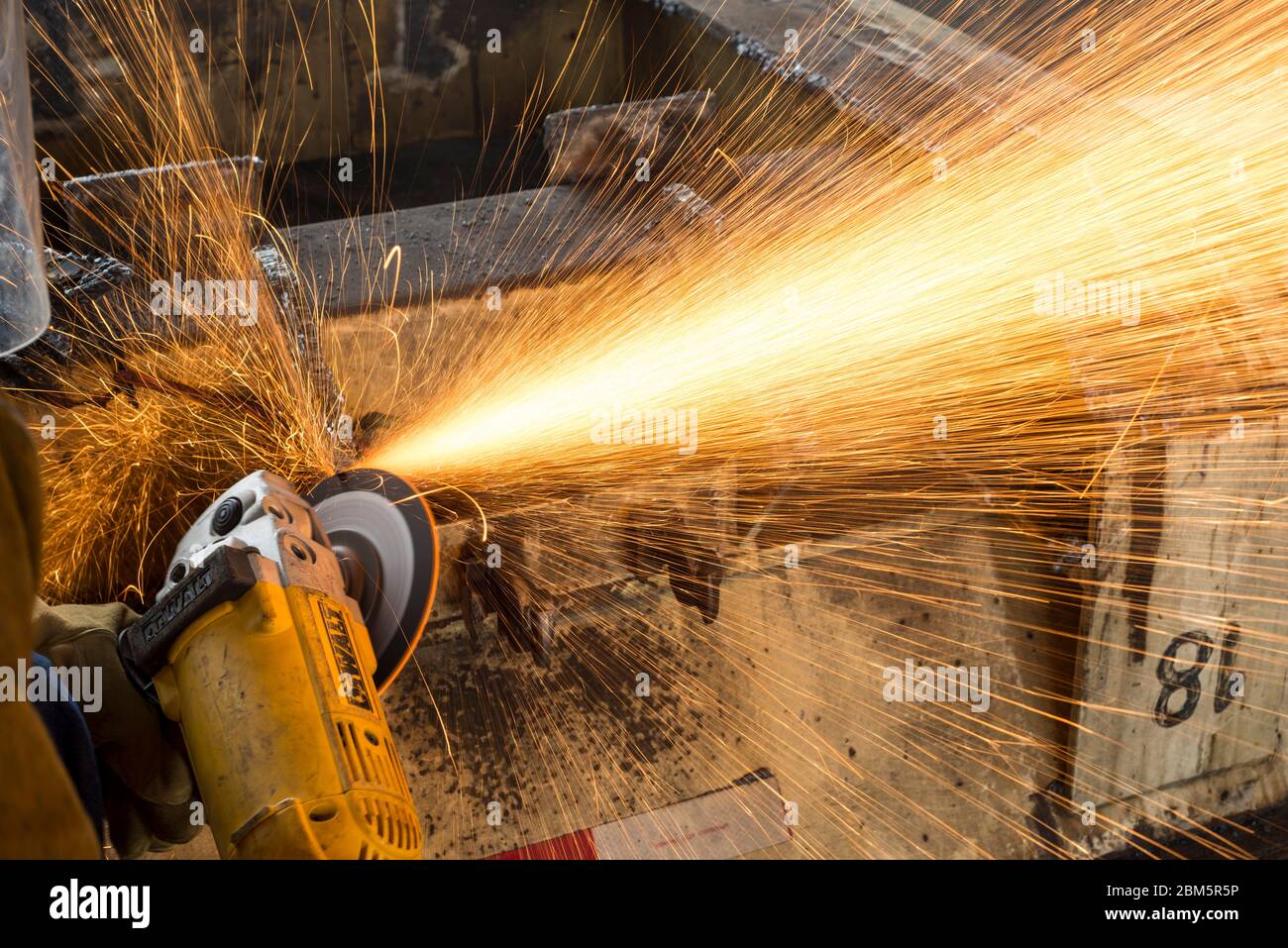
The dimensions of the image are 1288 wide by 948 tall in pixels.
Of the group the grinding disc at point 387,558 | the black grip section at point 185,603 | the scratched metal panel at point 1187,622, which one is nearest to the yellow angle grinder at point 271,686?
the black grip section at point 185,603

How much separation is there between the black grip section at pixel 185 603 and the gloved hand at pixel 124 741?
257mm

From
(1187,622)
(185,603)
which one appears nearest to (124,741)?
(185,603)

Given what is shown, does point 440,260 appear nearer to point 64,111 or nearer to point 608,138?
point 608,138

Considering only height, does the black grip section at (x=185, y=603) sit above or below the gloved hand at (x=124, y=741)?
above

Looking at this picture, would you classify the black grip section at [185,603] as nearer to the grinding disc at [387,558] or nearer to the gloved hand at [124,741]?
the gloved hand at [124,741]

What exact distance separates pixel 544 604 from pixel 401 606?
638 mm

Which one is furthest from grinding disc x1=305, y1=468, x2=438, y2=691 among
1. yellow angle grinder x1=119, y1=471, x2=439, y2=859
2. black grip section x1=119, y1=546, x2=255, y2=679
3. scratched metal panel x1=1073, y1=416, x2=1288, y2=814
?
scratched metal panel x1=1073, y1=416, x2=1288, y2=814

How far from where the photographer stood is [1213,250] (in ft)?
9.18

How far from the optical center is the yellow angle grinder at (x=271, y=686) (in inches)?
62.5

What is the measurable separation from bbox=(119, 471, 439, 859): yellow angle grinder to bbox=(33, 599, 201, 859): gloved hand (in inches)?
7.3

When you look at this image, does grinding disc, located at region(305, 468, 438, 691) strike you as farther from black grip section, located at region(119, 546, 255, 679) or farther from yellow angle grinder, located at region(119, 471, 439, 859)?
black grip section, located at region(119, 546, 255, 679)

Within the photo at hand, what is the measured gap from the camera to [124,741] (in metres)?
1.98
